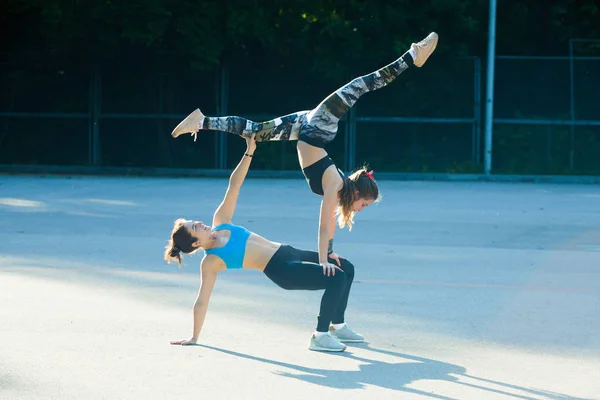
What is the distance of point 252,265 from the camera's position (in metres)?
7.06

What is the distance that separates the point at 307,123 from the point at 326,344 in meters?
2.07

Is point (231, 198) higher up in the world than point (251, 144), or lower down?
lower down

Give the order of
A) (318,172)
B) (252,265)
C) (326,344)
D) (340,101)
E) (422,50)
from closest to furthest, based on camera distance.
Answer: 1. (326,344)
2. (252,265)
3. (318,172)
4. (340,101)
5. (422,50)

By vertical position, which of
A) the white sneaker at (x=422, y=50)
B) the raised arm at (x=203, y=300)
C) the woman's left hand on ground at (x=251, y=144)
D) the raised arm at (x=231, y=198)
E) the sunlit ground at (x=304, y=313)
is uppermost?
the white sneaker at (x=422, y=50)

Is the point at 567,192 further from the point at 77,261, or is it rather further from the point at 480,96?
the point at 77,261

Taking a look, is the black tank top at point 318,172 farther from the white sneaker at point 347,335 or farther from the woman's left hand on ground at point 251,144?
the white sneaker at point 347,335

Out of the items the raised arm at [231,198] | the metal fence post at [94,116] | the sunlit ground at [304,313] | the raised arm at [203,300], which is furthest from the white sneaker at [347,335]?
the metal fence post at [94,116]

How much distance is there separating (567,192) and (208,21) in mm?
10125

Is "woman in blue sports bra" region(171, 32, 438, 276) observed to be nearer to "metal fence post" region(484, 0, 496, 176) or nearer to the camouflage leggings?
the camouflage leggings

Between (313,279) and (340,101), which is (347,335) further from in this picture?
(340,101)

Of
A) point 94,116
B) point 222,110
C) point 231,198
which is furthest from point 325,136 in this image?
point 94,116

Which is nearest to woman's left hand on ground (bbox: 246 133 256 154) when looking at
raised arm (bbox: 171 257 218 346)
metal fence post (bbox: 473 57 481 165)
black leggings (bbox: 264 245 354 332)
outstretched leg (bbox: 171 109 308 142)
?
outstretched leg (bbox: 171 109 308 142)

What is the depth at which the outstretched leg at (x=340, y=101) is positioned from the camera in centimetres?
806

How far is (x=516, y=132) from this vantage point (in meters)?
27.0
